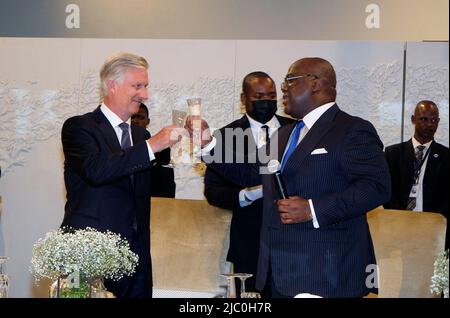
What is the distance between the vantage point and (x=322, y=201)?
346 centimetres

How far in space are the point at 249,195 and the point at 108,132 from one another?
1015 millimetres

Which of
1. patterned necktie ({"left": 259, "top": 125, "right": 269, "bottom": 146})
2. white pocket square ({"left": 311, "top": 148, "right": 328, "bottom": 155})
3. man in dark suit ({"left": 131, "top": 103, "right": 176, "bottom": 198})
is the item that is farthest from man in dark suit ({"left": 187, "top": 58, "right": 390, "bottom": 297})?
man in dark suit ({"left": 131, "top": 103, "right": 176, "bottom": 198})

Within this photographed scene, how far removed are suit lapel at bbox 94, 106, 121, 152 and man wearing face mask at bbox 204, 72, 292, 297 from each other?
0.79 metres

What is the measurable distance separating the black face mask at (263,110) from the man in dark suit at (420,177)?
106cm

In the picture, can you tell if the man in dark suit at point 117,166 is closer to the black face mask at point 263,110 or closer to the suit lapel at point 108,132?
the suit lapel at point 108,132

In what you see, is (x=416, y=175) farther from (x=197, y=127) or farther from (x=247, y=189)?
(x=197, y=127)

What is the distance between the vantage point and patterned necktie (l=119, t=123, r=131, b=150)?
3.97 meters

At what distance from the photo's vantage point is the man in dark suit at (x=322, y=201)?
11.4 feet

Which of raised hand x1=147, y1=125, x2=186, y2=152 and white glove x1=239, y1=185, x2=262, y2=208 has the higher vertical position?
raised hand x1=147, y1=125, x2=186, y2=152

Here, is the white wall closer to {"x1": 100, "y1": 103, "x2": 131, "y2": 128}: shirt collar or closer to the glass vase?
{"x1": 100, "y1": 103, "x2": 131, "y2": 128}: shirt collar

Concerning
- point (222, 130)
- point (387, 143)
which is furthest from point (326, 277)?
point (387, 143)

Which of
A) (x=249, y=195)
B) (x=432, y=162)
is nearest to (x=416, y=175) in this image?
(x=432, y=162)

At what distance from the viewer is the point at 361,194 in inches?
136

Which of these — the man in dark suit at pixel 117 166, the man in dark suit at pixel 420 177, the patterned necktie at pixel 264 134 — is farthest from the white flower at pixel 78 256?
the man in dark suit at pixel 420 177
